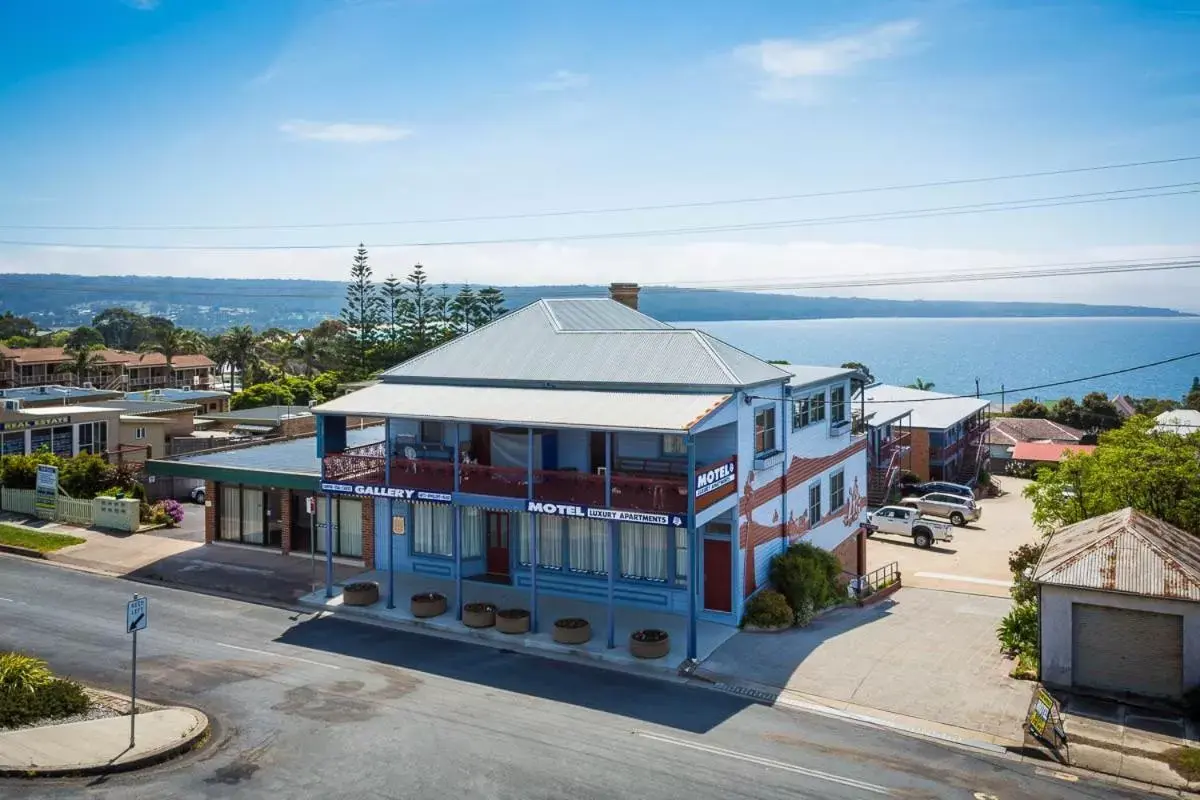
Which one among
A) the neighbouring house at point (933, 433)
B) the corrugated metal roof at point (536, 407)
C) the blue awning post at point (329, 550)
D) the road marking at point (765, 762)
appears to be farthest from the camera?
the neighbouring house at point (933, 433)

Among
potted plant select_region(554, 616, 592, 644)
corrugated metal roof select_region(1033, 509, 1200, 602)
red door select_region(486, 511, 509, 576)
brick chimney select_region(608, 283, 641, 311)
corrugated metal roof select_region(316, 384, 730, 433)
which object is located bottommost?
potted plant select_region(554, 616, 592, 644)

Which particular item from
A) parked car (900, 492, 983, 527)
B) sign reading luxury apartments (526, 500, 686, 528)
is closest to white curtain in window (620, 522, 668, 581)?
sign reading luxury apartments (526, 500, 686, 528)

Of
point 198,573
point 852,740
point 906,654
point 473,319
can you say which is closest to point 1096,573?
point 906,654

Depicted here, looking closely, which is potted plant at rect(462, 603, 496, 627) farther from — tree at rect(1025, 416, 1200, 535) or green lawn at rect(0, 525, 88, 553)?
tree at rect(1025, 416, 1200, 535)

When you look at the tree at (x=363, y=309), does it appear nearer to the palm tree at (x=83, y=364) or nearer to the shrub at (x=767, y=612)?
the palm tree at (x=83, y=364)

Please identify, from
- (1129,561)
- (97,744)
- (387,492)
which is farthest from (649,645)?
(97,744)

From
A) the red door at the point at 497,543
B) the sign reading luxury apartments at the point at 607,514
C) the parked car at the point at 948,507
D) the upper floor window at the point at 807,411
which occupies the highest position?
the upper floor window at the point at 807,411

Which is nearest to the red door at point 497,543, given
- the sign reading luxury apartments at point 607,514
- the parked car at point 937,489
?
the sign reading luxury apartments at point 607,514

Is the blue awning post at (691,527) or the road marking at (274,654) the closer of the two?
the road marking at (274,654)
